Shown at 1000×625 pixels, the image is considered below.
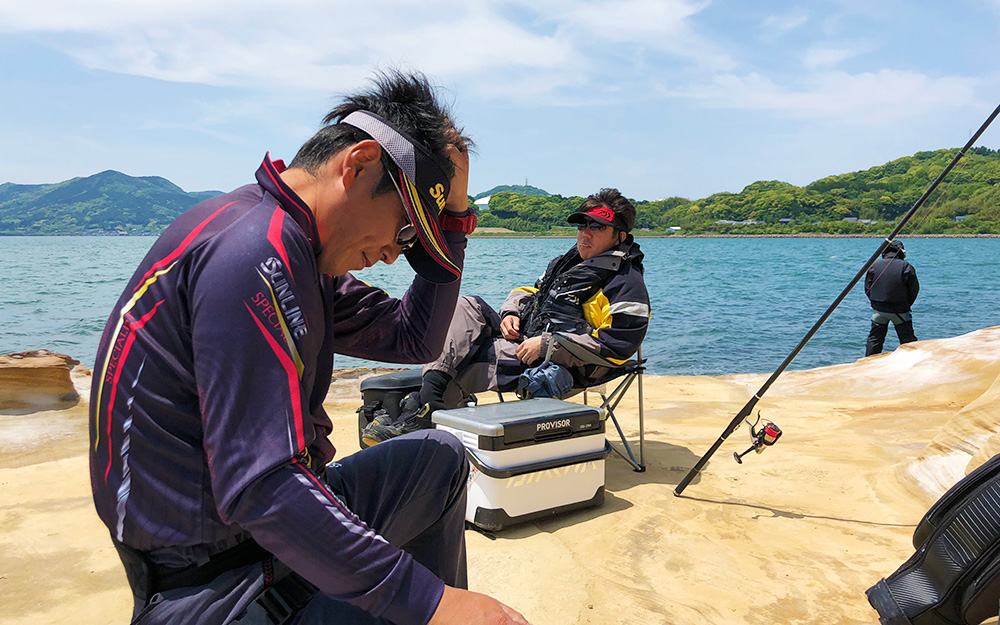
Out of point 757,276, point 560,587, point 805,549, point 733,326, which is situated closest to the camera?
point 560,587

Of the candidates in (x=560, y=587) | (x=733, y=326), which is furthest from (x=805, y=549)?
(x=733, y=326)

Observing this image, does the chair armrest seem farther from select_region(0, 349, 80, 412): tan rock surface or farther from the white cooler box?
select_region(0, 349, 80, 412): tan rock surface

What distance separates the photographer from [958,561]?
1889 millimetres

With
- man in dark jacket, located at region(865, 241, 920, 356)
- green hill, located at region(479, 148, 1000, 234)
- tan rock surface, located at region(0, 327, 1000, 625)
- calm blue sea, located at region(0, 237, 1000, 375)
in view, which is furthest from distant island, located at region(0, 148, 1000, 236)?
tan rock surface, located at region(0, 327, 1000, 625)

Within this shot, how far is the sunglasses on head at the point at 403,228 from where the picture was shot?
134 cm

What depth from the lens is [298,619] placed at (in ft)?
4.14

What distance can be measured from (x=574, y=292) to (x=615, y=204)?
653 mm

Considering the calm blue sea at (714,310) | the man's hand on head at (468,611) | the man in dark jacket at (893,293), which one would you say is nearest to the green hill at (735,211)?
the calm blue sea at (714,310)

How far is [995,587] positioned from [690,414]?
3988mm

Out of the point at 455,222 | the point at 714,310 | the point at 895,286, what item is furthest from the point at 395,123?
the point at 714,310

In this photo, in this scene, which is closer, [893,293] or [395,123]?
[395,123]

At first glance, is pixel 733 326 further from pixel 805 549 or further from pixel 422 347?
pixel 422 347

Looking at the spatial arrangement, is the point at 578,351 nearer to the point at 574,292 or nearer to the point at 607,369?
the point at 607,369

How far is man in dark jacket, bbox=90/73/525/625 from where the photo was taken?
1071 millimetres
